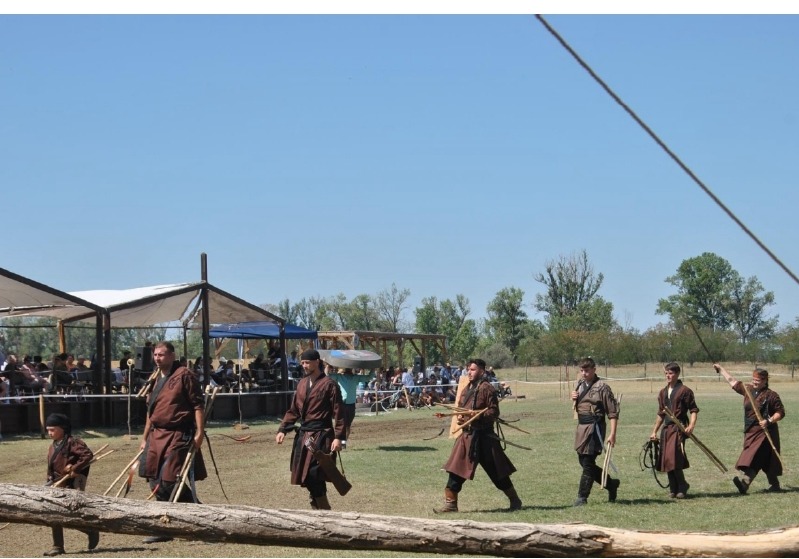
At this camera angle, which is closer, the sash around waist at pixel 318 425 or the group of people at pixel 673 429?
the sash around waist at pixel 318 425

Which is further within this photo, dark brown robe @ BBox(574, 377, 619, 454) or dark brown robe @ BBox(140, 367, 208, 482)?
dark brown robe @ BBox(574, 377, 619, 454)

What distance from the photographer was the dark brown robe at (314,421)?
10766 mm

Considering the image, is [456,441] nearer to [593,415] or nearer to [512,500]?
[512,500]

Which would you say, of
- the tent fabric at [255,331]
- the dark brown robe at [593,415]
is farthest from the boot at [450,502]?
the tent fabric at [255,331]

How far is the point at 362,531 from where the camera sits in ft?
20.9

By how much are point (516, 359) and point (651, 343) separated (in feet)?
59.8

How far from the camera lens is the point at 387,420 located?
95.0 ft

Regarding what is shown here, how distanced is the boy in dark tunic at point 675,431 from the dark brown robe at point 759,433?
76cm

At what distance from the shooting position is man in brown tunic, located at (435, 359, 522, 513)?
11.7 metres

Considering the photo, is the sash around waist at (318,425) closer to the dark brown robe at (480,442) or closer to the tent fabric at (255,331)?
the dark brown robe at (480,442)

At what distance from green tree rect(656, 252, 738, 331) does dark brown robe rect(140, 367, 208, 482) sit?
249ft

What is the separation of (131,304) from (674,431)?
Answer: 15561 mm

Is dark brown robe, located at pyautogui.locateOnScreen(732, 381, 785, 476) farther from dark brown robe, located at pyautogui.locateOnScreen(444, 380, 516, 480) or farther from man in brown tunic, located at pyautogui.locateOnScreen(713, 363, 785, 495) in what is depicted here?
dark brown robe, located at pyautogui.locateOnScreen(444, 380, 516, 480)

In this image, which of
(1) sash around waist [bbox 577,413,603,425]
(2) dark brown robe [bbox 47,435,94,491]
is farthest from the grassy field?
(1) sash around waist [bbox 577,413,603,425]
